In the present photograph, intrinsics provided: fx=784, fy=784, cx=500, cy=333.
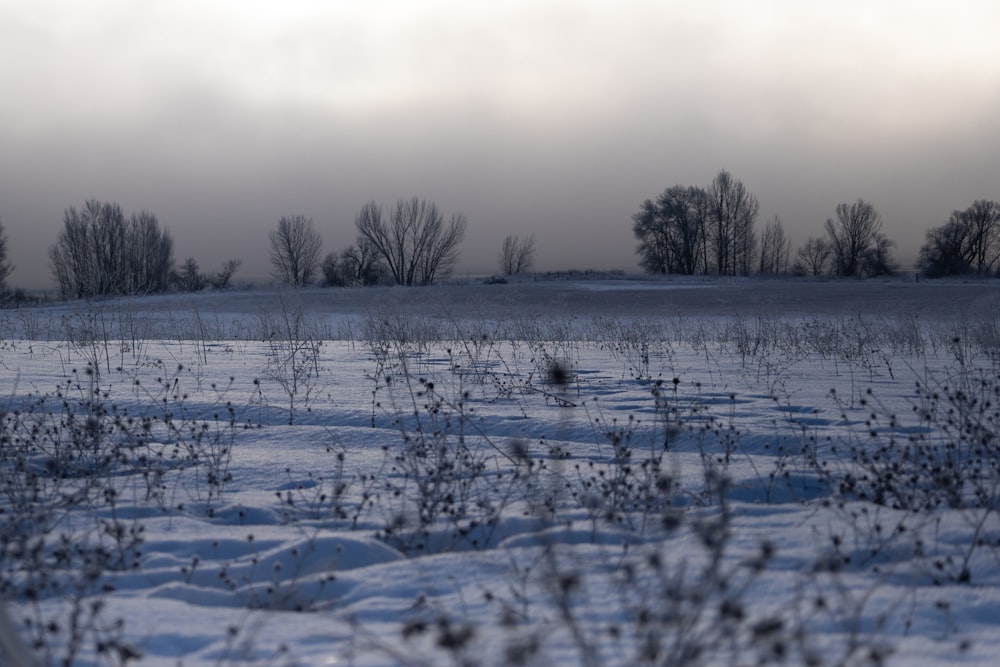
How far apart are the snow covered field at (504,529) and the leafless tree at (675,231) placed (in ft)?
202

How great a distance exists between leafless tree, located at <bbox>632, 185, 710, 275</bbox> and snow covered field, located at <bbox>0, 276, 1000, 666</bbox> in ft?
202

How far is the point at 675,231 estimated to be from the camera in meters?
67.9

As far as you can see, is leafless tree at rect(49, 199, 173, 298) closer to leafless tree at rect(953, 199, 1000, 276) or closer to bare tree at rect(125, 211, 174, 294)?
bare tree at rect(125, 211, 174, 294)

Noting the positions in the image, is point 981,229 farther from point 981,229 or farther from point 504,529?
point 504,529

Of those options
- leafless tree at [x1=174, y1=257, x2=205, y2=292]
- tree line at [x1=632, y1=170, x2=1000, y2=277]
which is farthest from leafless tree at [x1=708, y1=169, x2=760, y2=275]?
leafless tree at [x1=174, y1=257, x2=205, y2=292]

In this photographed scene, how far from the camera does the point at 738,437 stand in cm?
507

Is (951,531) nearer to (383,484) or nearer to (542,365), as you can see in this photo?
(383,484)

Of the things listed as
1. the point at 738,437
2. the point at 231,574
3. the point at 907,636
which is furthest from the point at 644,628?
the point at 738,437

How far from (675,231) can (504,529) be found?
2627 inches

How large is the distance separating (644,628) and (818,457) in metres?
2.89

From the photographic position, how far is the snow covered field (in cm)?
Answer: 239

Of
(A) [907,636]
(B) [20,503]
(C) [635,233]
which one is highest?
(C) [635,233]

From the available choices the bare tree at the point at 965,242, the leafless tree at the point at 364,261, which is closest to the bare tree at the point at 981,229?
the bare tree at the point at 965,242

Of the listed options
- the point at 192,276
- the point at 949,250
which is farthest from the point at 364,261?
the point at 949,250
